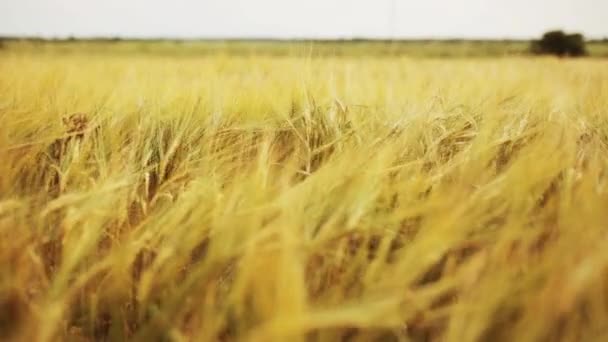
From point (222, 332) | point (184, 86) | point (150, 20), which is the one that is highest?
point (150, 20)

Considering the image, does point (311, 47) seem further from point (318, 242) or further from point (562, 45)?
point (562, 45)

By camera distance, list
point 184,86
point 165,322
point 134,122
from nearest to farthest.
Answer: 1. point 165,322
2. point 134,122
3. point 184,86

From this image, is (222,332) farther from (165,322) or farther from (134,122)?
(134,122)

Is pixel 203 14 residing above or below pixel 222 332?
above

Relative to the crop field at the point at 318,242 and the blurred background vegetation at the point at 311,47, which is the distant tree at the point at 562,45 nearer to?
the blurred background vegetation at the point at 311,47

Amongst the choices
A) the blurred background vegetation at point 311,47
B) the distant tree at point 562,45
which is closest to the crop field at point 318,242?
the blurred background vegetation at point 311,47

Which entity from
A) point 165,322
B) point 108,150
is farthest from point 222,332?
point 108,150

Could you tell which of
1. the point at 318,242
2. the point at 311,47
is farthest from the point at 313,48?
the point at 318,242

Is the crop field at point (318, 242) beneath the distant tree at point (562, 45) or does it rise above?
beneath

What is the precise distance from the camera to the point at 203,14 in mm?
1162

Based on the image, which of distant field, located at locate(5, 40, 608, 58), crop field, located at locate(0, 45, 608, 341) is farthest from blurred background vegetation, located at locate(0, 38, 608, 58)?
crop field, located at locate(0, 45, 608, 341)

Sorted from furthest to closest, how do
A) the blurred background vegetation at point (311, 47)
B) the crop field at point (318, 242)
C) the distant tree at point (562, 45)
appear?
the distant tree at point (562, 45) < the blurred background vegetation at point (311, 47) < the crop field at point (318, 242)

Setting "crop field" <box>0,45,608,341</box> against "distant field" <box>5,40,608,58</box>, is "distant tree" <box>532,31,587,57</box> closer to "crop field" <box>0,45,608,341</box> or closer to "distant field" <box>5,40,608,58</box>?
"distant field" <box>5,40,608,58</box>

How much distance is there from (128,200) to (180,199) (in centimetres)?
7
